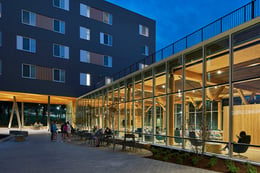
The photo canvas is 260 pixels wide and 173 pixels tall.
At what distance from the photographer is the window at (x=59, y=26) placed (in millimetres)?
29766

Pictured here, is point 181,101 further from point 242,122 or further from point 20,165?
point 20,165

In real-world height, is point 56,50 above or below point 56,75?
above

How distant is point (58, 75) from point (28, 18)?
739cm

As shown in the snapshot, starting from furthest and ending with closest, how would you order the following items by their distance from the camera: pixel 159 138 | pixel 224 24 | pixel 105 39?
pixel 105 39, pixel 159 138, pixel 224 24

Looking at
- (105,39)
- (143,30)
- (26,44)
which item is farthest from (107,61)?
(26,44)

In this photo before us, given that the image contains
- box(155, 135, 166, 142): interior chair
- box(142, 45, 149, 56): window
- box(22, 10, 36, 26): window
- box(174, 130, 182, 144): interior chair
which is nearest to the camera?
box(174, 130, 182, 144): interior chair

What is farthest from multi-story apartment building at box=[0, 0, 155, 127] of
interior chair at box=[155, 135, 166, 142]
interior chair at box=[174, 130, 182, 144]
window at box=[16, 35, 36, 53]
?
interior chair at box=[174, 130, 182, 144]

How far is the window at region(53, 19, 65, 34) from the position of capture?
2977 cm

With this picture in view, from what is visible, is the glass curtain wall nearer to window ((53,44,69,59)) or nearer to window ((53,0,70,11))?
window ((53,44,69,59))

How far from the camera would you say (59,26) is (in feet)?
→ 98.8

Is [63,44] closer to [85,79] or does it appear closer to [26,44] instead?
[26,44]

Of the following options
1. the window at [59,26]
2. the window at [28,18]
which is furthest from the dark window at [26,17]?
the window at [59,26]

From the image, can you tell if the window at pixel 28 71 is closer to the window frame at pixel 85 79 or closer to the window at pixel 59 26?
the window at pixel 59 26

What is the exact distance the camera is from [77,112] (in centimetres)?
3338
